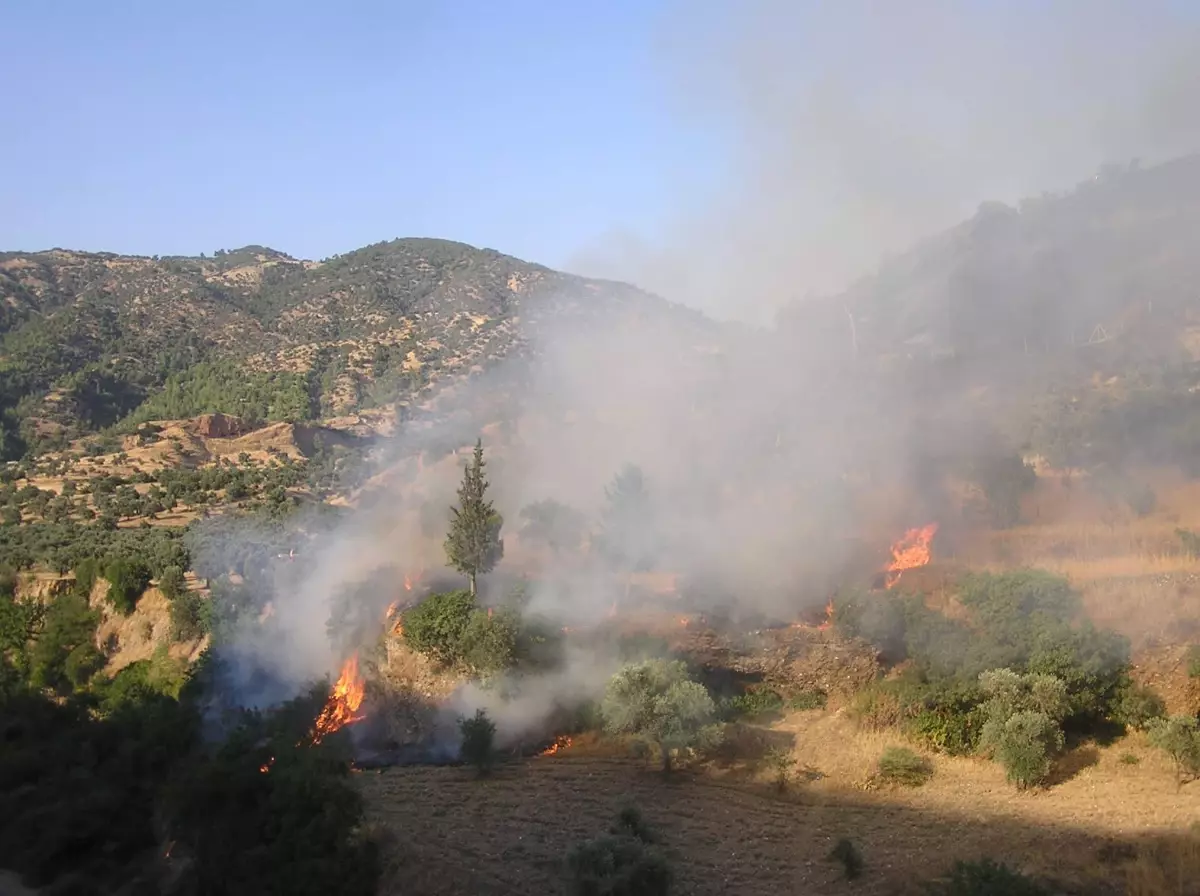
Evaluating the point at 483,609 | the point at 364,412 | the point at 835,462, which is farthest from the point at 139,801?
the point at 364,412

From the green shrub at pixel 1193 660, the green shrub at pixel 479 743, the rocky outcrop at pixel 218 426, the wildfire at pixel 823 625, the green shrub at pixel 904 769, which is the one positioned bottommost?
the green shrub at pixel 479 743

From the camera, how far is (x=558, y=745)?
18.7 m

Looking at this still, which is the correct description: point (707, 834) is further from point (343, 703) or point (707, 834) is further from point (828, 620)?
point (343, 703)

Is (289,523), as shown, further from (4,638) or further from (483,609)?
(483,609)

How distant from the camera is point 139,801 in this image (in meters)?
17.0

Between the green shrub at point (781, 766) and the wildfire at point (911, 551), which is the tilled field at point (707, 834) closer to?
the green shrub at point (781, 766)

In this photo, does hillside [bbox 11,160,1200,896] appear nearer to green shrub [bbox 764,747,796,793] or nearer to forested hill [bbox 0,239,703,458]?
green shrub [bbox 764,747,796,793]

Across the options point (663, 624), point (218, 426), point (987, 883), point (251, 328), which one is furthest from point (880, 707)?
point (251, 328)

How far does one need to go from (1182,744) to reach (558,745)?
11220mm

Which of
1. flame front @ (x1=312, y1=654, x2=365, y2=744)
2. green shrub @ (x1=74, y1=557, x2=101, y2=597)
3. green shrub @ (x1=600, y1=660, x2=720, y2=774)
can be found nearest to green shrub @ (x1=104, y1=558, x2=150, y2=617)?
green shrub @ (x1=74, y1=557, x2=101, y2=597)

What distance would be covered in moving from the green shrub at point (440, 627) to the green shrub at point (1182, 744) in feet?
44.1

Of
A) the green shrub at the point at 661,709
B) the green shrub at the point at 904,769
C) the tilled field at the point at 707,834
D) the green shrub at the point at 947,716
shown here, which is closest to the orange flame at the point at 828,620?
the green shrub at the point at 947,716

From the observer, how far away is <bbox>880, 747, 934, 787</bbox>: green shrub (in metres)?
15.9

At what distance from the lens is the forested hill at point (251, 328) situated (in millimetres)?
66062
